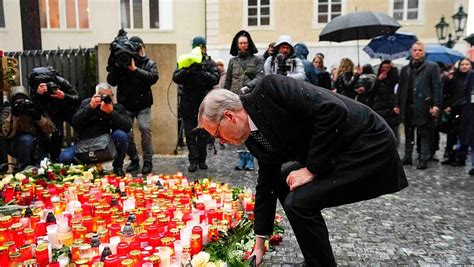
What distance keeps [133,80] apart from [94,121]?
900mm

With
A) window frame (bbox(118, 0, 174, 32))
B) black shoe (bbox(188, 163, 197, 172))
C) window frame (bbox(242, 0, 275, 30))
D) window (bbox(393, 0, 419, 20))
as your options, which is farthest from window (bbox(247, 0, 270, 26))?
black shoe (bbox(188, 163, 197, 172))

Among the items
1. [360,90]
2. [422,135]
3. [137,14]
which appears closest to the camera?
[422,135]

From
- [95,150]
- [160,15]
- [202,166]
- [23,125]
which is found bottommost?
[202,166]

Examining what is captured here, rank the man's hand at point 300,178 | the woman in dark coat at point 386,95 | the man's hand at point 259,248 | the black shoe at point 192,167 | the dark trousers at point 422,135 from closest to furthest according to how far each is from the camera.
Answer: the man's hand at point 300,178
the man's hand at point 259,248
the black shoe at point 192,167
the dark trousers at point 422,135
the woman in dark coat at point 386,95

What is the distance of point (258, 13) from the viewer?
2169 centimetres

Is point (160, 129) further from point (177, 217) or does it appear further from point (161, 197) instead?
point (177, 217)

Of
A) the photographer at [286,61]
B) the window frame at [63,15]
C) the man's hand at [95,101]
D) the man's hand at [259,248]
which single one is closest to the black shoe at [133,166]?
the man's hand at [95,101]

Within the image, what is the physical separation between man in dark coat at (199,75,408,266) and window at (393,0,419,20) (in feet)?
67.1

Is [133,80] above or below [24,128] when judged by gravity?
above

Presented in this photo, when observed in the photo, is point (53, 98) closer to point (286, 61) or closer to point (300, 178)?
point (286, 61)

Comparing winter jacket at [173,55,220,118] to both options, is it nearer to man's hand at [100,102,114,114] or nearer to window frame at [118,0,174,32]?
man's hand at [100,102,114,114]

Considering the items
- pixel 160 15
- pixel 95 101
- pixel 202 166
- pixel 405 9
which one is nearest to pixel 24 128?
pixel 95 101

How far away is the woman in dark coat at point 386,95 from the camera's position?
812 centimetres

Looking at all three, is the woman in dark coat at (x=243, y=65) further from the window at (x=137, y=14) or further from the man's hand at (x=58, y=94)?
the window at (x=137, y=14)
